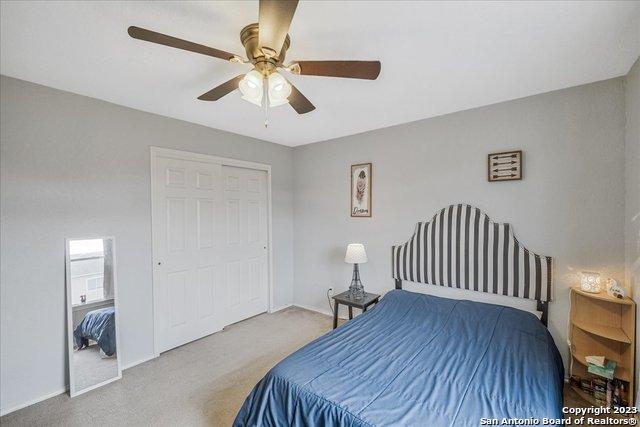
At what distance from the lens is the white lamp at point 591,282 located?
6.48 ft

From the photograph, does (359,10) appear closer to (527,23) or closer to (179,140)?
(527,23)

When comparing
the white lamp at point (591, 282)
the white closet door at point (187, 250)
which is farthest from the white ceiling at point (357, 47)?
A: the white lamp at point (591, 282)

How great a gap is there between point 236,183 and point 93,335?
1.99 meters

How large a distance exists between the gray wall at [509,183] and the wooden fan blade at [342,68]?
175cm

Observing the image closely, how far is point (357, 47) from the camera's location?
162 centimetres

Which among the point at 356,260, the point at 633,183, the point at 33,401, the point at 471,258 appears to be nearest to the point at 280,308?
the point at 356,260

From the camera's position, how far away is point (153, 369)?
98.9 inches

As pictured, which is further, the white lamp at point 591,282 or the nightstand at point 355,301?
the nightstand at point 355,301

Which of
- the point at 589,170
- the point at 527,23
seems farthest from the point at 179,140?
the point at 589,170

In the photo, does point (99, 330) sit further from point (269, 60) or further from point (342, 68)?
point (342, 68)

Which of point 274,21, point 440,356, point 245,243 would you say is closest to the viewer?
point 274,21

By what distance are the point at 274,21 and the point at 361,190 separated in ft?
8.18

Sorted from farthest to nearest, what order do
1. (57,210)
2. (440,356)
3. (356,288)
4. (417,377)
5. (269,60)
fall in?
1. (356,288)
2. (57,210)
3. (440,356)
4. (417,377)
5. (269,60)

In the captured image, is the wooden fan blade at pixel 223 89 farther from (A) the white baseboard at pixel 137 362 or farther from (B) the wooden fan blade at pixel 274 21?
(A) the white baseboard at pixel 137 362
